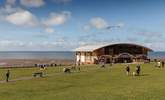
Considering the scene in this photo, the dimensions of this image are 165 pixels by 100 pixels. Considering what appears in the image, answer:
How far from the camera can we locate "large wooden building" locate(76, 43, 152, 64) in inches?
4048

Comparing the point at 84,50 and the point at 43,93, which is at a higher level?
the point at 84,50

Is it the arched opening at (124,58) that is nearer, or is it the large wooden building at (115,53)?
the large wooden building at (115,53)

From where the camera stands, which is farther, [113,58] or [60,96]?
[113,58]

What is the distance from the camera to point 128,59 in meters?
106

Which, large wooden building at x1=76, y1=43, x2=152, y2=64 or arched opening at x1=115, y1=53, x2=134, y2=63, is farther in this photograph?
arched opening at x1=115, y1=53, x2=134, y2=63

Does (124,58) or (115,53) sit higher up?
(115,53)

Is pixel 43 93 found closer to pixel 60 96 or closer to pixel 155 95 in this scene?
pixel 60 96

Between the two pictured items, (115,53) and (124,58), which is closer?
(115,53)

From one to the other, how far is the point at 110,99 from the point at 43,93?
317 inches

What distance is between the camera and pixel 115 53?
105 m

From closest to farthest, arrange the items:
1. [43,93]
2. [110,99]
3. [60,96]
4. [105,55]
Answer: [110,99], [60,96], [43,93], [105,55]

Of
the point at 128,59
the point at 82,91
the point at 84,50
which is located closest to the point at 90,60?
the point at 84,50

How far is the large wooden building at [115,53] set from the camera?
102812 mm

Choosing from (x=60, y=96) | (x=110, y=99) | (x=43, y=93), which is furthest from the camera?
(x=43, y=93)
